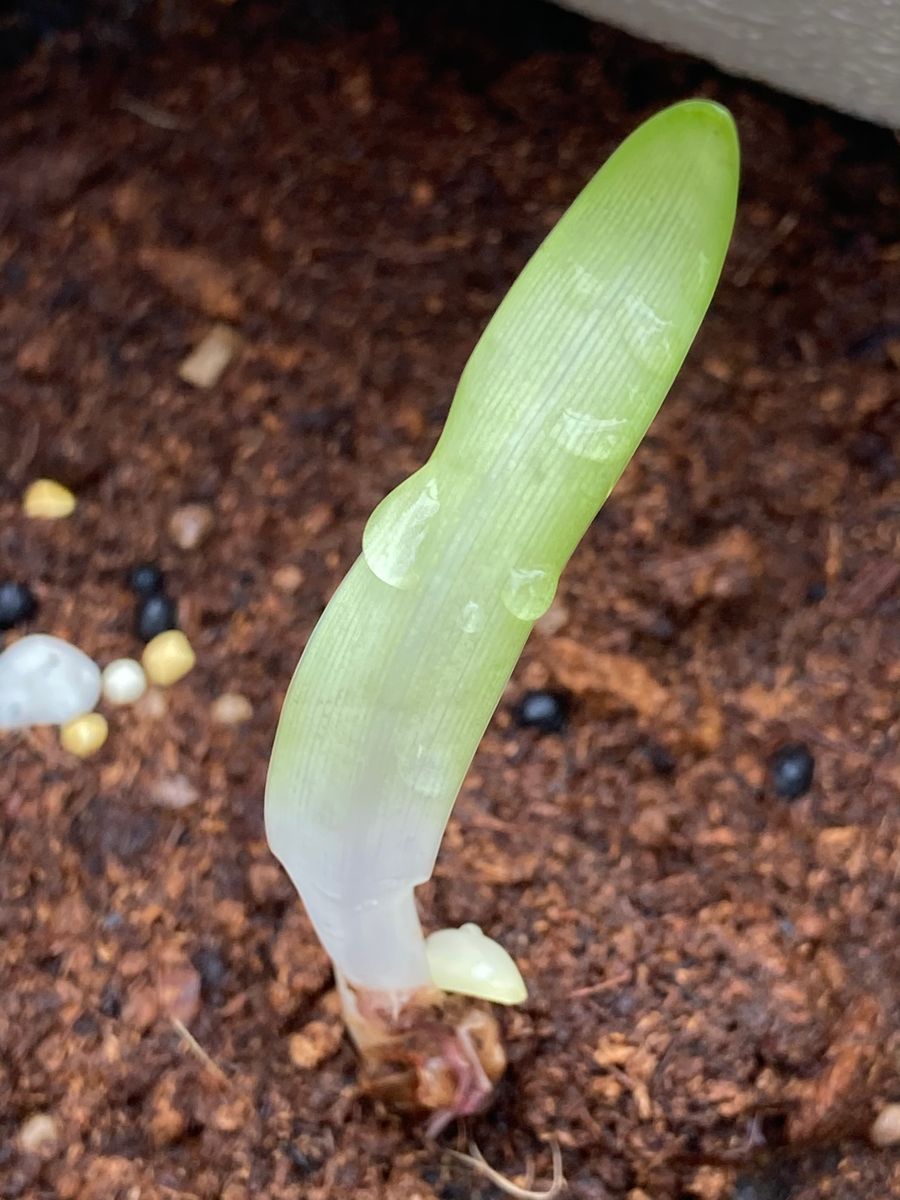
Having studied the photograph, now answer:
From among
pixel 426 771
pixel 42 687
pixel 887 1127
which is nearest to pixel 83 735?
pixel 42 687

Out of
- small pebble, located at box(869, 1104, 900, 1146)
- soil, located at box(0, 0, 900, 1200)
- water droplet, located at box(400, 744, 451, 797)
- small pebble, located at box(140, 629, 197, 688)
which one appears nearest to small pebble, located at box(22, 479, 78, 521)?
soil, located at box(0, 0, 900, 1200)

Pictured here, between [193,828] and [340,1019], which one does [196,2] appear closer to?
[193,828]

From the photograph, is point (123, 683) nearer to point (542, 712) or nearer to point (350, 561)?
point (350, 561)

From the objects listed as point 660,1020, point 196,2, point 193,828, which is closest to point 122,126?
point 196,2

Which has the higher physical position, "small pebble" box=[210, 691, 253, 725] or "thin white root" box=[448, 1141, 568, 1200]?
"small pebble" box=[210, 691, 253, 725]

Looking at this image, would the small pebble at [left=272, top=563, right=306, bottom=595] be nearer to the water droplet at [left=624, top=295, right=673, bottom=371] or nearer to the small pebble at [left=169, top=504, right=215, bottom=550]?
the small pebble at [left=169, top=504, right=215, bottom=550]

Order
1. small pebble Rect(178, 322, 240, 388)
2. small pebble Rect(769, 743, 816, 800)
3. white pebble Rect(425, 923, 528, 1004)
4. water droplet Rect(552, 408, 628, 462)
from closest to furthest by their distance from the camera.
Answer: water droplet Rect(552, 408, 628, 462)
white pebble Rect(425, 923, 528, 1004)
small pebble Rect(769, 743, 816, 800)
small pebble Rect(178, 322, 240, 388)
